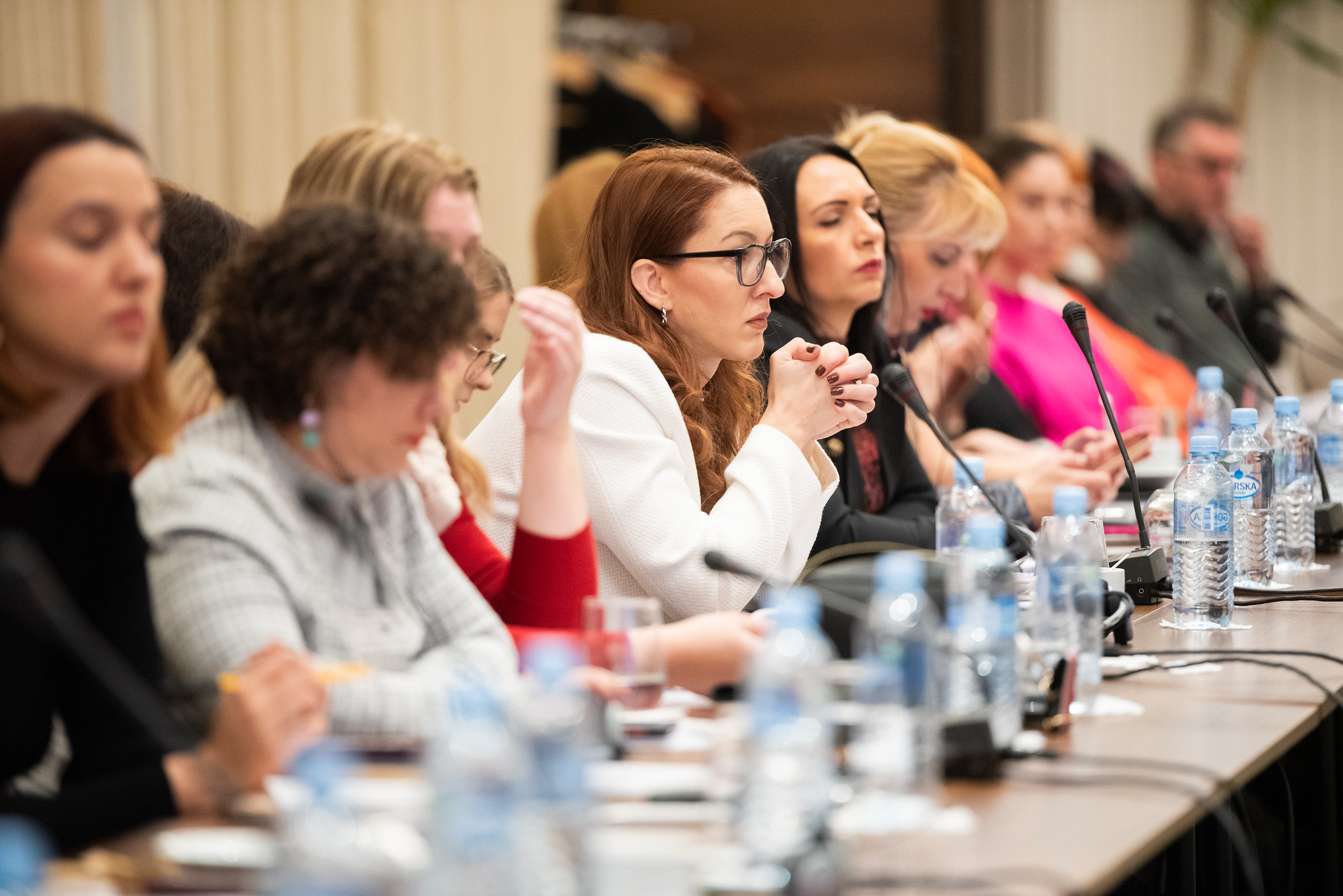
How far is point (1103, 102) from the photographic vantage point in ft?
20.3

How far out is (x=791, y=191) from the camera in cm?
256

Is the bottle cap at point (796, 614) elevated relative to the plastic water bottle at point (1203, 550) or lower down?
elevated

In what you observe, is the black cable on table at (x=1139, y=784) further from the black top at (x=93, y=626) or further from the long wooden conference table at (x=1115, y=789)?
the black top at (x=93, y=626)

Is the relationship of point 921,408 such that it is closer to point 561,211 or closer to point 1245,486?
point 1245,486

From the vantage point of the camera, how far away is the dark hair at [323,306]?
129 centimetres

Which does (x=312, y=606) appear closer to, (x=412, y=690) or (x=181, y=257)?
(x=412, y=690)

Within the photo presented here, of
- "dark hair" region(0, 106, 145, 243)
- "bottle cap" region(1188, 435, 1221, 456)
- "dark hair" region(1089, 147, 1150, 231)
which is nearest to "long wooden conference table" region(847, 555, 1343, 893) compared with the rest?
"bottle cap" region(1188, 435, 1221, 456)

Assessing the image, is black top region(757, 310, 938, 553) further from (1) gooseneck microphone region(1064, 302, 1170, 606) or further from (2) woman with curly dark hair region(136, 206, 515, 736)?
(2) woman with curly dark hair region(136, 206, 515, 736)

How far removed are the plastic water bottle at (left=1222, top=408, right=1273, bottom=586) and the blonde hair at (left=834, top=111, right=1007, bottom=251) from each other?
0.85 m

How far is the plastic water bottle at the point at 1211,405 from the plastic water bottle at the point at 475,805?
2151 mm

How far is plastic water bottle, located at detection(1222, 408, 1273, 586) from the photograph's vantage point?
85.9 inches

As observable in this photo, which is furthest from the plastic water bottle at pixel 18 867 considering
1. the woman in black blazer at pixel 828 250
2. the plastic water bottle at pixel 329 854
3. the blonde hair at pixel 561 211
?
the blonde hair at pixel 561 211

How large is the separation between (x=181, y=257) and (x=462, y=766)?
1.19 m

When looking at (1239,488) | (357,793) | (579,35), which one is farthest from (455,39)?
(357,793)
